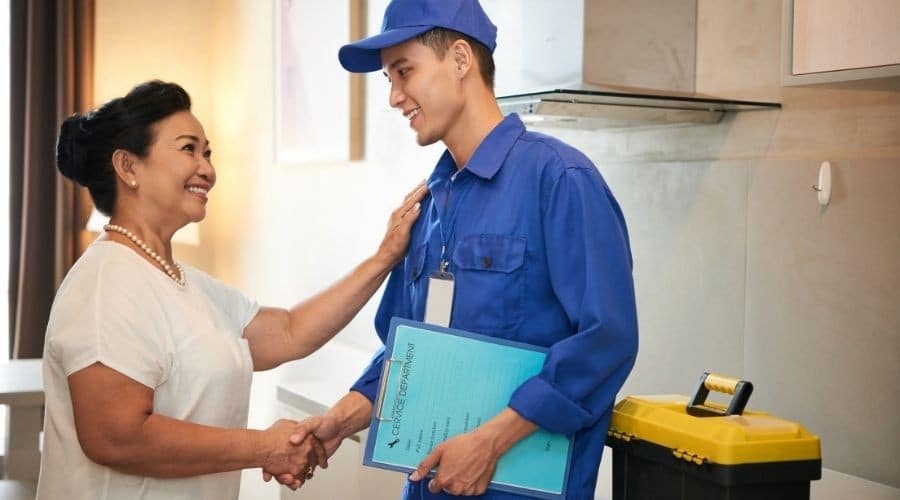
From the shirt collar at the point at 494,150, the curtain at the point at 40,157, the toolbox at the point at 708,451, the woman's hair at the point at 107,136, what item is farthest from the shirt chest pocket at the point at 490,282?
the curtain at the point at 40,157

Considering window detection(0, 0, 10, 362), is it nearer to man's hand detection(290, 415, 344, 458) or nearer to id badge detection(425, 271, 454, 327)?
man's hand detection(290, 415, 344, 458)

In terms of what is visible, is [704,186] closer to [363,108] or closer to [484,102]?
[484,102]

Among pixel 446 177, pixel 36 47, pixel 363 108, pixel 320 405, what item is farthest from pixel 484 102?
pixel 36 47

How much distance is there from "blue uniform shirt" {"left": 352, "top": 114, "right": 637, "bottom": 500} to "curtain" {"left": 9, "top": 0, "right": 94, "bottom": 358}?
3.74m

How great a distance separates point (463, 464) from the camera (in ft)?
4.95

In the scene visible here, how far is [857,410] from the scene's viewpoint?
201cm

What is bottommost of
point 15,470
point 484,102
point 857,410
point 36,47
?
point 15,470

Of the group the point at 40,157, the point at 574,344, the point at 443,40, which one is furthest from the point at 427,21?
the point at 40,157

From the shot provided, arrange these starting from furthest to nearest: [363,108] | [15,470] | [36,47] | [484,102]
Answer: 1. [36,47]
2. [363,108]
3. [15,470]
4. [484,102]

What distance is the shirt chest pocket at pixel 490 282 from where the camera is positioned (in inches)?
61.2

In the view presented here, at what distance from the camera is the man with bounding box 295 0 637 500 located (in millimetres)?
1485

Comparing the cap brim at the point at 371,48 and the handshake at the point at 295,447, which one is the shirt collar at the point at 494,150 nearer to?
the cap brim at the point at 371,48

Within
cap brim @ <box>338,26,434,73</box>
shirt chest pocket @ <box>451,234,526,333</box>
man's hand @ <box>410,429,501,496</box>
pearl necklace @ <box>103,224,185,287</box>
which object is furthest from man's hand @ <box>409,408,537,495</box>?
pearl necklace @ <box>103,224,185,287</box>

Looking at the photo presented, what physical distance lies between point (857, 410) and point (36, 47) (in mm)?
4245
